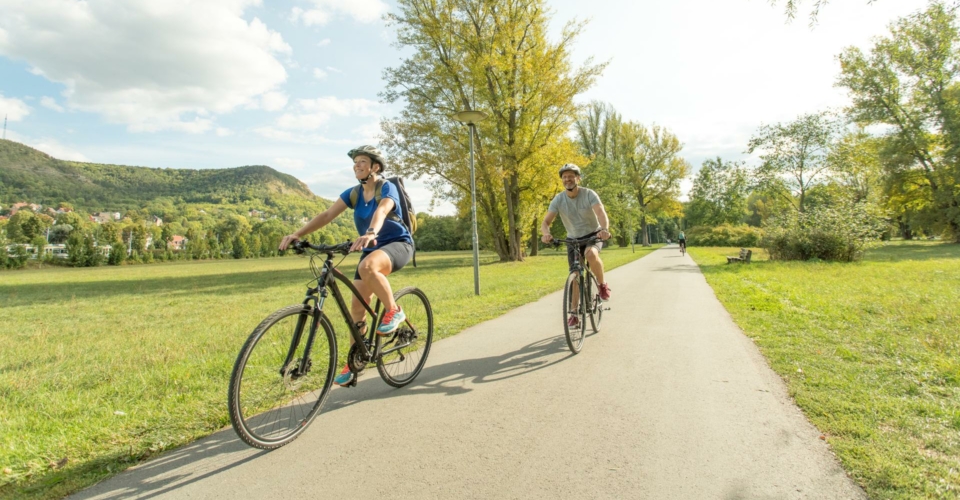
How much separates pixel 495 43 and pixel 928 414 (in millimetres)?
21829

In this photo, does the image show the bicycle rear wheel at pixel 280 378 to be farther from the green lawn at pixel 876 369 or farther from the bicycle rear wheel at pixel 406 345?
the green lawn at pixel 876 369

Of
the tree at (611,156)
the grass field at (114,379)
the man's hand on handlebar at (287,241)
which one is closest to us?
the grass field at (114,379)

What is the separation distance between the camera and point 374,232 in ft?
10.2

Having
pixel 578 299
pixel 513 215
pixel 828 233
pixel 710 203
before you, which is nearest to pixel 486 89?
pixel 513 215

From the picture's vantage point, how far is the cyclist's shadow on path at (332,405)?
228 cm

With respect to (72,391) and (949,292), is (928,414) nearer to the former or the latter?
(72,391)

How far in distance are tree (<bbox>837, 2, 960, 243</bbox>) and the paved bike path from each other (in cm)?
3362

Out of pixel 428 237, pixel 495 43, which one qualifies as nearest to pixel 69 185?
pixel 428 237

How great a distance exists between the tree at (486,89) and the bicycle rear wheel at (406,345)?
18129 millimetres

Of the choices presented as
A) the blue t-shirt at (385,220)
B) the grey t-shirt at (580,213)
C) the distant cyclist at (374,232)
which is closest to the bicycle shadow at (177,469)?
the distant cyclist at (374,232)

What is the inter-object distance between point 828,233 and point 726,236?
35830 mm

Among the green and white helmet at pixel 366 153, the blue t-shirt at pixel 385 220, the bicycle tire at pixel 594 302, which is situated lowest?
the bicycle tire at pixel 594 302

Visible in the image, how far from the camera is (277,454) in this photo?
2594 millimetres

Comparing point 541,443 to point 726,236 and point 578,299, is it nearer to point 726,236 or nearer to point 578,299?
point 578,299
